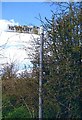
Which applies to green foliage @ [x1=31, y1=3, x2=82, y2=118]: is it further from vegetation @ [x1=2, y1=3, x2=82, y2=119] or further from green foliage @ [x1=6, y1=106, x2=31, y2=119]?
green foliage @ [x1=6, y1=106, x2=31, y2=119]

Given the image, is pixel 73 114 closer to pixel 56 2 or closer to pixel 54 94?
pixel 54 94

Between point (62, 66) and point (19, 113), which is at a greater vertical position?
point (62, 66)

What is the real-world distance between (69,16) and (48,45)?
935 millimetres

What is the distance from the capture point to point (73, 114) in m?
7.72

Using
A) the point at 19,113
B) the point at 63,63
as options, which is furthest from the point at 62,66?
the point at 19,113

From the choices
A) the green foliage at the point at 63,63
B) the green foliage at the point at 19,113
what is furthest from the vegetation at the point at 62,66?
the green foliage at the point at 19,113

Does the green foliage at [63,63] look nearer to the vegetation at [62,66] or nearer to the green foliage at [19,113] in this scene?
the vegetation at [62,66]

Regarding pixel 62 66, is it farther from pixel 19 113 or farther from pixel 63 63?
pixel 19 113

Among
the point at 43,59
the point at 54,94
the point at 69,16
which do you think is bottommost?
the point at 54,94

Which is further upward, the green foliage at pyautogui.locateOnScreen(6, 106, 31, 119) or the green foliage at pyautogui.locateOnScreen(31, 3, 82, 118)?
the green foliage at pyautogui.locateOnScreen(31, 3, 82, 118)

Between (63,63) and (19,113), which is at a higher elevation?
(63,63)

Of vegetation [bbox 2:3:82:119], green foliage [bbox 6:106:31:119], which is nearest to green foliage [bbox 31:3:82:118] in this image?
vegetation [bbox 2:3:82:119]

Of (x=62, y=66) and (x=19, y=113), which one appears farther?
(x=19, y=113)

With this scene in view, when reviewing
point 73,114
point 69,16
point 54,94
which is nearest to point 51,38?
point 69,16
